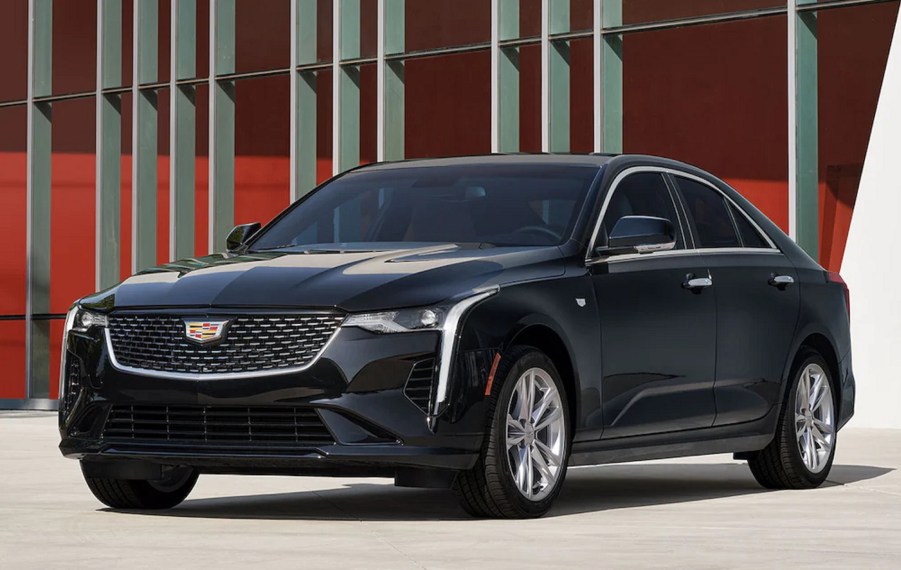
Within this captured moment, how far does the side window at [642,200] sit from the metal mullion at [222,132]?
14.8 meters

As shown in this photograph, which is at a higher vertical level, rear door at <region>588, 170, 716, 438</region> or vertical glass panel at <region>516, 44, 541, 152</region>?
vertical glass panel at <region>516, 44, 541, 152</region>

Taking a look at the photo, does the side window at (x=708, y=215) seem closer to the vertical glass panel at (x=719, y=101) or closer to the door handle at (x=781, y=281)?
the door handle at (x=781, y=281)

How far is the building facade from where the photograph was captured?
1809 centimetres

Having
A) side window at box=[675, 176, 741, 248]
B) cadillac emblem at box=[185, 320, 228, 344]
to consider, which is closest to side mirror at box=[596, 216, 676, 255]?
side window at box=[675, 176, 741, 248]

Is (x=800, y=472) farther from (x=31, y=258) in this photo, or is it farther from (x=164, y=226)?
(x=31, y=258)

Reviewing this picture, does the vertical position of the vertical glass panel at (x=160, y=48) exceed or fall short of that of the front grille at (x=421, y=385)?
it exceeds it

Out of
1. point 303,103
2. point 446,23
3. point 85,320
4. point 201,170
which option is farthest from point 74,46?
point 85,320

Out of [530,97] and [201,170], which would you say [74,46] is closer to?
[201,170]

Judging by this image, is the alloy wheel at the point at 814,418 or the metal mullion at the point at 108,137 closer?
the alloy wheel at the point at 814,418

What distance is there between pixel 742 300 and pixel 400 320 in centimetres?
262

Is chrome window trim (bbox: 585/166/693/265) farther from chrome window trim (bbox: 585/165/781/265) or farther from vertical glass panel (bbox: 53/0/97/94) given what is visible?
vertical glass panel (bbox: 53/0/97/94)

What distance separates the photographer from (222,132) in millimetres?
24031

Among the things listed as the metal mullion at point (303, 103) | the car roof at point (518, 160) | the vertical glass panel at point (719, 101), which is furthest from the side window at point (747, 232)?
the metal mullion at point (303, 103)

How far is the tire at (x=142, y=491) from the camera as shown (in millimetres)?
8727
